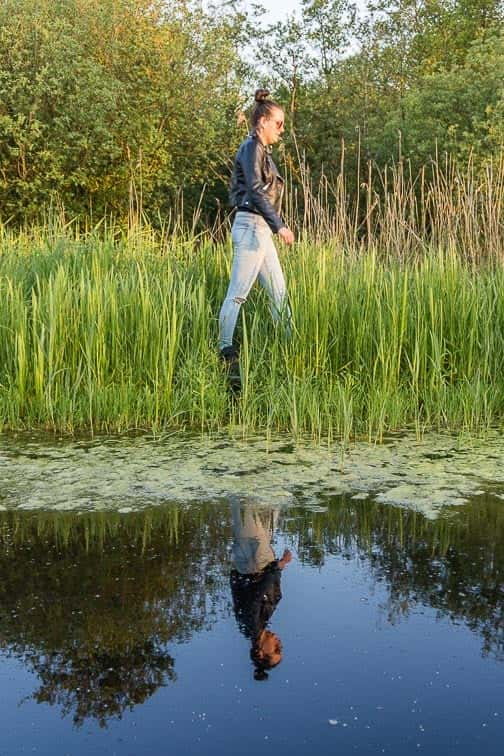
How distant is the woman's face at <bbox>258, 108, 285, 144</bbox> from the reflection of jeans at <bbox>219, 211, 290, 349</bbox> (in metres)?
0.50

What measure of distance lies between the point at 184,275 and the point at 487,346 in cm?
210

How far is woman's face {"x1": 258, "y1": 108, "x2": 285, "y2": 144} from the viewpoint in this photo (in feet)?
20.0

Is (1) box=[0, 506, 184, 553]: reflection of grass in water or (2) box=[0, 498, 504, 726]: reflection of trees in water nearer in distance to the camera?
(2) box=[0, 498, 504, 726]: reflection of trees in water

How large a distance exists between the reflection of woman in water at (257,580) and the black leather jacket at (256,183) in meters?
2.64

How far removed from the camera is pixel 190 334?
631cm

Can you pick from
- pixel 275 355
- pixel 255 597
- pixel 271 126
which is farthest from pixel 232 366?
pixel 255 597

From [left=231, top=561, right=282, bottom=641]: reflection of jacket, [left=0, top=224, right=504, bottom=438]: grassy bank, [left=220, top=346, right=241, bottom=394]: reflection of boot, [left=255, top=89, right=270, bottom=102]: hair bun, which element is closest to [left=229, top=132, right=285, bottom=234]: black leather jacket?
[left=255, top=89, right=270, bottom=102]: hair bun

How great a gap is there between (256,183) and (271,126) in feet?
1.27

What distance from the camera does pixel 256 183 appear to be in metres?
6.04

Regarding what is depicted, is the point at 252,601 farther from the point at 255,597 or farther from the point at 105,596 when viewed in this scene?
the point at 105,596

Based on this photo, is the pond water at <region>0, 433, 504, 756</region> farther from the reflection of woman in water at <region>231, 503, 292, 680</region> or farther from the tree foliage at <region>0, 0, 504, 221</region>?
the tree foliage at <region>0, 0, 504, 221</region>

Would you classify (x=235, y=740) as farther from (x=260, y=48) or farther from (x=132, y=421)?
(x=260, y=48)

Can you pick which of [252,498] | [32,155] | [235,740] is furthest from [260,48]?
[235,740]

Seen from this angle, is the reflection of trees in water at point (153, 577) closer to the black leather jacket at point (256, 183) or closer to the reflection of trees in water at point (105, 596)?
the reflection of trees in water at point (105, 596)
